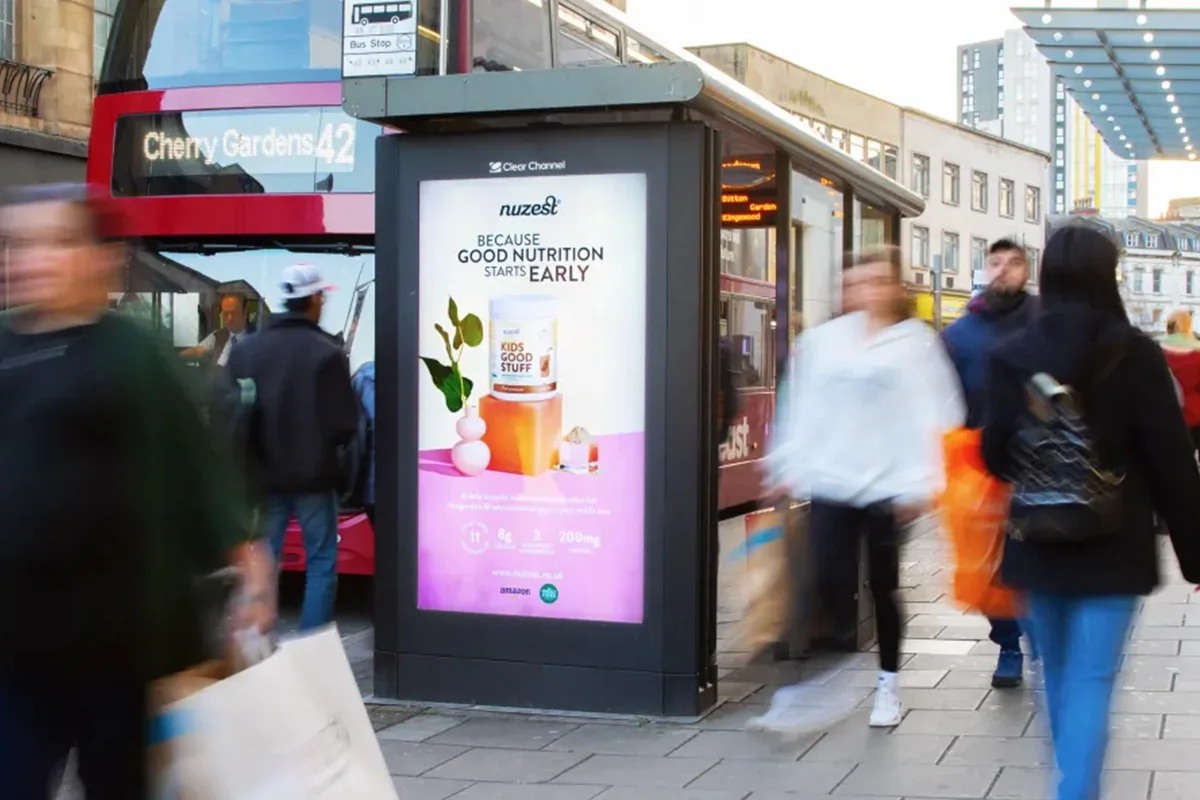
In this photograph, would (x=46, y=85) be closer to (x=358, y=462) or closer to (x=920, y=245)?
(x=358, y=462)

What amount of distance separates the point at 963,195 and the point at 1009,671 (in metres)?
52.9

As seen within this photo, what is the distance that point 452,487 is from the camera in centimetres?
645

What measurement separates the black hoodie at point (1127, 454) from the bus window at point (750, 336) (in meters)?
8.06

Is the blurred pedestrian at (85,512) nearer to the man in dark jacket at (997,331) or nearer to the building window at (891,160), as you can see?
the man in dark jacket at (997,331)

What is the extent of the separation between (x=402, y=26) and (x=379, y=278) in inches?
62.9

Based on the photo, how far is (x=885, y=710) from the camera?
5906 millimetres

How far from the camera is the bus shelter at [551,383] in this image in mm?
6098

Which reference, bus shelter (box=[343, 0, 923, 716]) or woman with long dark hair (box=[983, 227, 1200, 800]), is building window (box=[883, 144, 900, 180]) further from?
woman with long dark hair (box=[983, 227, 1200, 800])

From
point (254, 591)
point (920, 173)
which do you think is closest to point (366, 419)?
point (254, 591)

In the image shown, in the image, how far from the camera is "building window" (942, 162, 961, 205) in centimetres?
5591

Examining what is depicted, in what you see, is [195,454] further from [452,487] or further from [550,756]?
[452,487]

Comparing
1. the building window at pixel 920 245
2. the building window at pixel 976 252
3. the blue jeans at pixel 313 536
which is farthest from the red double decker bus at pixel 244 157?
the building window at pixel 976 252

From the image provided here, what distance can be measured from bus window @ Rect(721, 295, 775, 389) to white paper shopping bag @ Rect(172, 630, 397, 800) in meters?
8.89

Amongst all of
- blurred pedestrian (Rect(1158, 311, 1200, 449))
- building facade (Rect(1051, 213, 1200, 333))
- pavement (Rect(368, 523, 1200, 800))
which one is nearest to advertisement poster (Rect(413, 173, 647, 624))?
pavement (Rect(368, 523, 1200, 800))
